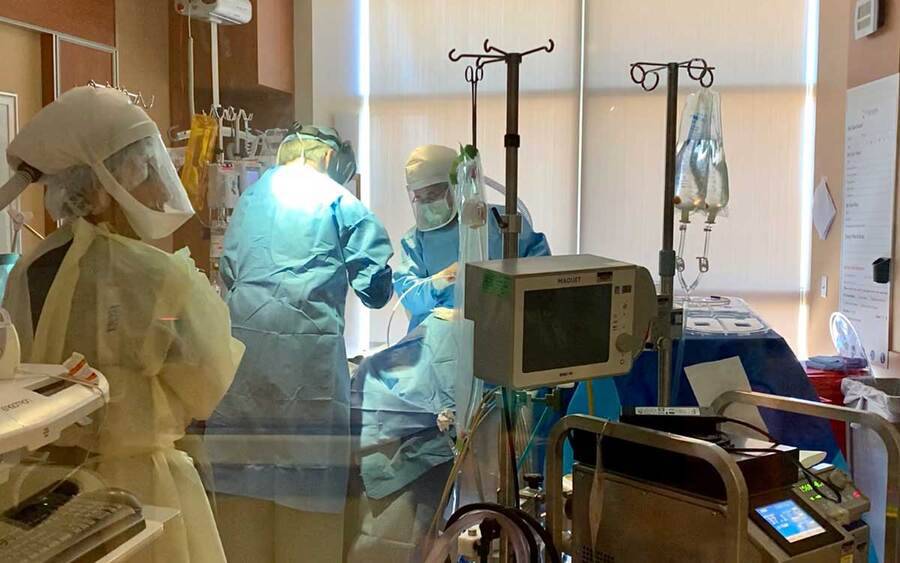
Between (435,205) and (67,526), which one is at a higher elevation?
(435,205)

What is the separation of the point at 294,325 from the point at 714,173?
129 cm

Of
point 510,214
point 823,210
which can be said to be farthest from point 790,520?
point 823,210

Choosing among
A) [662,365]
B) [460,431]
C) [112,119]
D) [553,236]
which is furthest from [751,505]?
[553,236]

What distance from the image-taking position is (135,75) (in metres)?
1.84

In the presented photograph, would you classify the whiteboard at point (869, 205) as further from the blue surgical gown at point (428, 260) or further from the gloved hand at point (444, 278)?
the gloved hand at point (444, 278)

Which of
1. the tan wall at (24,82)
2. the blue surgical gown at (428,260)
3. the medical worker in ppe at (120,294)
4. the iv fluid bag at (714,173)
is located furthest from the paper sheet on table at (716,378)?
the tan wall at (24,82)

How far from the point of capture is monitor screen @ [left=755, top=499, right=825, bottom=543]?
4.03 feet

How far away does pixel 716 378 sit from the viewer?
2146 mm

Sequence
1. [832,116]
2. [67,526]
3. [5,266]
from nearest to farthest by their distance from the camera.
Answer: [67,526]
[5,266]
[832,116]

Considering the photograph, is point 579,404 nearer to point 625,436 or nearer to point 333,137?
point 625,436

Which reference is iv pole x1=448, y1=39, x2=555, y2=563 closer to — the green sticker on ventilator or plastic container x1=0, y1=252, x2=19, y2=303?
the green sticker on ventilator

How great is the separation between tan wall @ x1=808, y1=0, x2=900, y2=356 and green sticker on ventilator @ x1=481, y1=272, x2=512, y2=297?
84.6 inches

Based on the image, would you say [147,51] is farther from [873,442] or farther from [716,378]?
[873,442]

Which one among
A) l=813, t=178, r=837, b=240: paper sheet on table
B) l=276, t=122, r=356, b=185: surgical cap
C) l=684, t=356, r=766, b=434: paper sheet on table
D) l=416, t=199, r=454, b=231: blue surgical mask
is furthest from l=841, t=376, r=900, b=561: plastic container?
l=276, t=122, r=356, b=185: surgical cap
